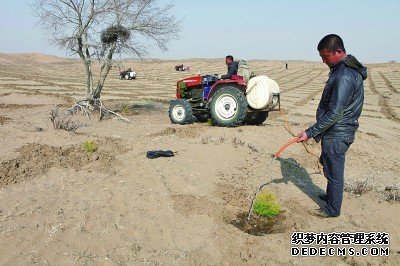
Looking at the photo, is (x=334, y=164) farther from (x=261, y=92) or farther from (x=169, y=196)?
(x=261, y=92)

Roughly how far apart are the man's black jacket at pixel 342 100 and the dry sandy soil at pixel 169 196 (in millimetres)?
1154

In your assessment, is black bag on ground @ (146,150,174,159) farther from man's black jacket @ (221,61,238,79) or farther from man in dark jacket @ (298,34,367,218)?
man's black jacket @ (221,61,238,79)

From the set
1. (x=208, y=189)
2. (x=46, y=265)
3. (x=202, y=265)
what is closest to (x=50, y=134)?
(x=208, y=189)

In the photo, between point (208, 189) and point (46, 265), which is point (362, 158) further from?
point (46, 265)

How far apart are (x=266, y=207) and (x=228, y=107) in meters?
4.47

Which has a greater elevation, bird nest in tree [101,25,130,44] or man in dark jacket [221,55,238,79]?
bird nest in tree [101,25,130,44]

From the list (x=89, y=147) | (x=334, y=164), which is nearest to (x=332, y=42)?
(x=334, y=164)

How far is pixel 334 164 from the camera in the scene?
4.50 metres

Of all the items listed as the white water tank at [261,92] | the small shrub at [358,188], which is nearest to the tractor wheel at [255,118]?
the white water tank at [261,92]

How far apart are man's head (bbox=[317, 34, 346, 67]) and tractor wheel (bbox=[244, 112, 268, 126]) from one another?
5.46 metres

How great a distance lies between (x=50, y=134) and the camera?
829 centimetres

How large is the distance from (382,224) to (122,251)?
3139 millimetres

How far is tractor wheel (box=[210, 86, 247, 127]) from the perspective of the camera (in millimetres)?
8758

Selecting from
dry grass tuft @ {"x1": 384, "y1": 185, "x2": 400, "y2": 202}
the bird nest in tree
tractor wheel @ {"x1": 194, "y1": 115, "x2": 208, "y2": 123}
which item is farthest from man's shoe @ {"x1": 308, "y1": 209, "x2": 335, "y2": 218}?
the bird nest in tree
